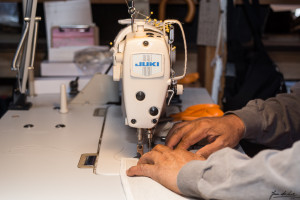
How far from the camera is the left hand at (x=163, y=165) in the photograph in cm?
96

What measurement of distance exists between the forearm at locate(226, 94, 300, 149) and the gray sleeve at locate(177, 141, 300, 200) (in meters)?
0.40

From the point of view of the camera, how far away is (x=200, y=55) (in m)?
2.59

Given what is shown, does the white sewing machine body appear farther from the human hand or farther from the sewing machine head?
the human hand

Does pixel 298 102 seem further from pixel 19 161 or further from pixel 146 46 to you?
pixel 19 161

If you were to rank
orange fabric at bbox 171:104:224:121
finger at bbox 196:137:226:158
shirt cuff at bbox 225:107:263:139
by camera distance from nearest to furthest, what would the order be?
finger at bbox 196:137:226:158 → shirt cuff at bbox 225:107:263:139 → orange fabric at bbox 171:104:224:121

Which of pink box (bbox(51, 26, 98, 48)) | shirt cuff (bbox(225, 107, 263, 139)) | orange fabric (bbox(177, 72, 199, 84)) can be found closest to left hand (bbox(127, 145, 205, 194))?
shirt cuff (bbox(225, 107, 263, 139))

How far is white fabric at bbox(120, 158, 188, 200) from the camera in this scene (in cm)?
93

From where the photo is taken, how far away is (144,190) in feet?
3.13

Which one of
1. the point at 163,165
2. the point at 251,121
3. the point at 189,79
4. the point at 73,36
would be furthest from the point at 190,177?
the point at 73,36

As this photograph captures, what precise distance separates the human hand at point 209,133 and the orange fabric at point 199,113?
0.66 feet

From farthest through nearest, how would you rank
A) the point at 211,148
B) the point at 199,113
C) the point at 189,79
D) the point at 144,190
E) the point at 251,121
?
1. the point at 189,79
2. the point at 199,113
3. the point at 251,121
4. the point at 211,148
5. the point at 144,190

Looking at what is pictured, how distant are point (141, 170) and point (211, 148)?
240mm

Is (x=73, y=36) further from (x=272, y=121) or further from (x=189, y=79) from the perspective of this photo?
(x=272, y=121)

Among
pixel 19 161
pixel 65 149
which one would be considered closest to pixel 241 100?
pixel 65 149
